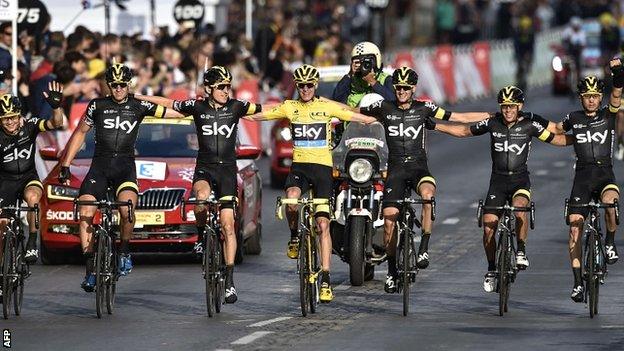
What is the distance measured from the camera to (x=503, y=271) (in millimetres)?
18062

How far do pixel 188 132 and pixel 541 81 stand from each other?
3986 centimetres

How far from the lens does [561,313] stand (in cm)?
1806

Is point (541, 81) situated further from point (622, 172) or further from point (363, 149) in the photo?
point (363, 149)

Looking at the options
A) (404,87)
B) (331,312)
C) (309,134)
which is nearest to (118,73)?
(309,134)

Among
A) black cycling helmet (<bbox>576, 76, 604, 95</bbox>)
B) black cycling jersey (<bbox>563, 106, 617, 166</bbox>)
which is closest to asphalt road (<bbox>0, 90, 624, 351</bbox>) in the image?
black cycling jersey (<bbox>563, 106, 617, 166</bbox>)

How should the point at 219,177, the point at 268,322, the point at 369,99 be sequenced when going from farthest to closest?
the point at 369,99
the point at 219,177
the point at 268,322

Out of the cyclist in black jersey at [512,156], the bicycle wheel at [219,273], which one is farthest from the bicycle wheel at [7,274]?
the cyclist in black jersey at [512,156]

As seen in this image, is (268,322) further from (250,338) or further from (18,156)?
(18,156)

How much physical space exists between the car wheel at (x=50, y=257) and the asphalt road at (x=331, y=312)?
0.11 metres

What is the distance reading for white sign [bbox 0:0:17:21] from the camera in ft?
84.4

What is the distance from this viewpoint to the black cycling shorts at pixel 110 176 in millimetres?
18891

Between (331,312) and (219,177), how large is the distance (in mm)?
1498

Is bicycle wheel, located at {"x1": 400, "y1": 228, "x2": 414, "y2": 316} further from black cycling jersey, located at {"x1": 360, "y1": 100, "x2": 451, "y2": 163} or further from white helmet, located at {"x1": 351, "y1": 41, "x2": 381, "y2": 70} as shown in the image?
white helmet, located at {"x1": 351, "y1": 41, "x2": 381, "y2": 70}

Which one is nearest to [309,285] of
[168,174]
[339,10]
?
[168,174]
